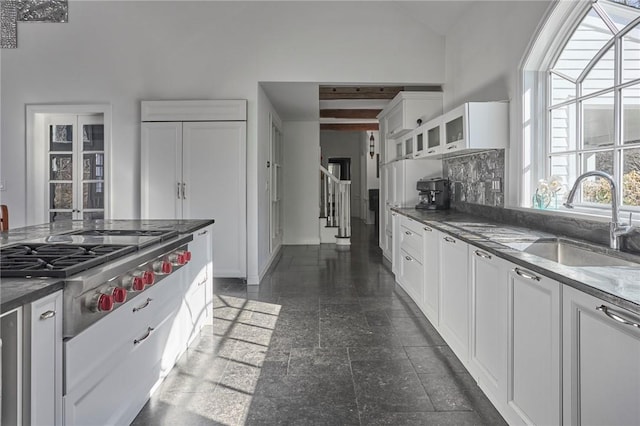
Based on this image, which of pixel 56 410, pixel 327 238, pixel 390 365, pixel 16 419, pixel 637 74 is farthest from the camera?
pixel 327 238

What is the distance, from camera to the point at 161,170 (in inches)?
203

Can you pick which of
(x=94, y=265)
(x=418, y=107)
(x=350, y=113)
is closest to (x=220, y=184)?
(x=418, y=107)

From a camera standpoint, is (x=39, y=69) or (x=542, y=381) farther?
(x=39, y=69)

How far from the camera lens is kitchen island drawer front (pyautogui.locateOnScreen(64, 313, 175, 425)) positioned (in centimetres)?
150

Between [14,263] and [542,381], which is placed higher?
[14,263]

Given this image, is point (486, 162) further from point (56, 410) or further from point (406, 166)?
point (56, 410)

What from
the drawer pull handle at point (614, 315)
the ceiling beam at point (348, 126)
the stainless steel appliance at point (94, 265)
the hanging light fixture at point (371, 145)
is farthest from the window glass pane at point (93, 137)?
the hanging light fixture at point (371, 145)

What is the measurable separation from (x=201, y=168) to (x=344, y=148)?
10106mm

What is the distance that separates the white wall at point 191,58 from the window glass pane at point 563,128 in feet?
7.49

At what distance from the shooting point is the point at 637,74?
238cm

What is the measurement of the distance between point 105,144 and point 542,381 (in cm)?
513

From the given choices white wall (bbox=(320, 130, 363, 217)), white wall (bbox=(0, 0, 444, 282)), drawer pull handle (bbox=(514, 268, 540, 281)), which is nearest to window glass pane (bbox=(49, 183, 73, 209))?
white wall (bbox=(0, 0, 444, 282))

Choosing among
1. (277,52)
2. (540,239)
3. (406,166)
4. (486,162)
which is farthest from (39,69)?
(540,239)

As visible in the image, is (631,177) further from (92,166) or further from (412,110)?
(92,166)
